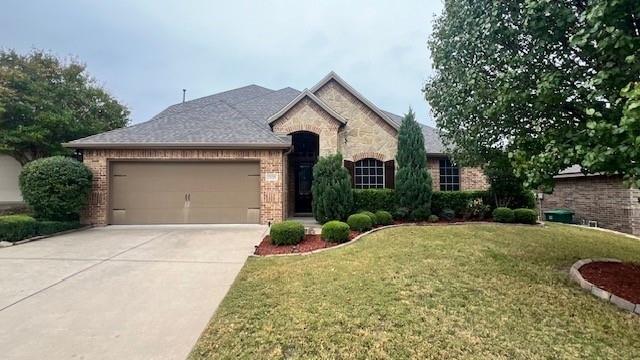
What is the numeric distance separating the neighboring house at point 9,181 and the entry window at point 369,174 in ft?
52.9

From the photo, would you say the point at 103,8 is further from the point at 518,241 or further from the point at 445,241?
the point at 518,241

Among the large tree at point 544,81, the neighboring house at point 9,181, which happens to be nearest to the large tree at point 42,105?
the neighboring house at point 9,181

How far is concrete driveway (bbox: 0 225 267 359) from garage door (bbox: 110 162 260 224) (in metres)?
2.64

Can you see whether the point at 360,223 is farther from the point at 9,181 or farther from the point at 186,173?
the point at 9,181

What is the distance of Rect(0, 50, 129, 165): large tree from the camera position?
563 inches

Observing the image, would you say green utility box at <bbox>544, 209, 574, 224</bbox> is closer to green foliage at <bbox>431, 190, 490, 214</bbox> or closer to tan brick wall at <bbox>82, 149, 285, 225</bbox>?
green foliage at <bbox>431, 190, 490, 214</bbox>

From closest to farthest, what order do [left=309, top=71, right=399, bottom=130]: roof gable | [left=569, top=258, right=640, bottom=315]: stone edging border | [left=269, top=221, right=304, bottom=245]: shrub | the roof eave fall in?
[left=569, top=258, right=640, bottom=315]: stone edging border < [left=269, top=221, right=304, bottom=245]: shrub < the roof eave < [left=309, top=71, right=399, bottom=130]: roof gable

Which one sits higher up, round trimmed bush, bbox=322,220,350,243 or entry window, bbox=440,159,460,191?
entry window, bbox=440,159,460,191

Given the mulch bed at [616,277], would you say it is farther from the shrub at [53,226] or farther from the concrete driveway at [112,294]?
the shrub at [53,226]

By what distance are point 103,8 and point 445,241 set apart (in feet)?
52.1

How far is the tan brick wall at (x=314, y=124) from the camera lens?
13094 mm

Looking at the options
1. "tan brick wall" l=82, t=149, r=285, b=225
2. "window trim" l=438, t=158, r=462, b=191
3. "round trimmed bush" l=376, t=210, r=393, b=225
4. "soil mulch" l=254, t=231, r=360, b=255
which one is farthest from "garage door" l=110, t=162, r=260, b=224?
"window trim" l=438, t=158, r=462, b=191

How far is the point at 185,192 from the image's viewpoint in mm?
11414

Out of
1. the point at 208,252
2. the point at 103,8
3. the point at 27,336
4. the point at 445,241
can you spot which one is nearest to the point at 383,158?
the point at 445,241
